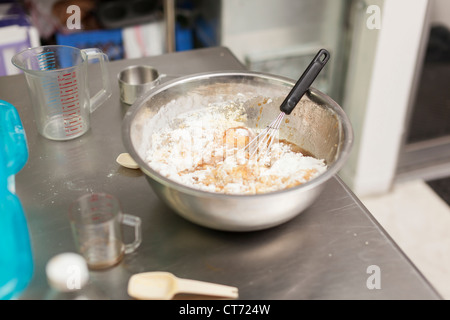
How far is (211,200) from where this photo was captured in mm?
795

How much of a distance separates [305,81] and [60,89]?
593 mm

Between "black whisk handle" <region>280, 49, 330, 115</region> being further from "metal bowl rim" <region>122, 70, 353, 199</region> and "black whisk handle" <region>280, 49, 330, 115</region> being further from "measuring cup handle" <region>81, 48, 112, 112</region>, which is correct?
"measuring cup handle" <region>81, 48, 112, 112</region>

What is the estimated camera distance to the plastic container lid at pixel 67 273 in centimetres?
81

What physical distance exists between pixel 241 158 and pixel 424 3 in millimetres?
1297

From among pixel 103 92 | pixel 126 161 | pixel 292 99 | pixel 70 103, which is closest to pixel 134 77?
pixel 103 92

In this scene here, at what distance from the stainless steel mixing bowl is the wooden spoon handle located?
0.11m

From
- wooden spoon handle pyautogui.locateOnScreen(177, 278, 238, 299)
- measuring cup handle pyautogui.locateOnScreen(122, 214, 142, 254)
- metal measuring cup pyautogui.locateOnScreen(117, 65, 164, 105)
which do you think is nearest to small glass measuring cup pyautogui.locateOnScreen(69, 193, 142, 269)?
measuring cup handle pyautogui.locateOnScreen(122, 214, 142, 254)

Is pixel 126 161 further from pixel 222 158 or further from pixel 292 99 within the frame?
pixel 292 99

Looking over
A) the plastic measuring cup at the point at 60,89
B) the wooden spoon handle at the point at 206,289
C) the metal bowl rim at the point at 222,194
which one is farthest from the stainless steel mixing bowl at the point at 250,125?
the plastic measuring cup at the point at 60,89

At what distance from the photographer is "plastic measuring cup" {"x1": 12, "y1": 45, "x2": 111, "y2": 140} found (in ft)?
3.72

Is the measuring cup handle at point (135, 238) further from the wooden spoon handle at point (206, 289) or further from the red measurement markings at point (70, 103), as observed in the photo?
the red measurement markings at point (70, 103)

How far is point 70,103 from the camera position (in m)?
1.18
